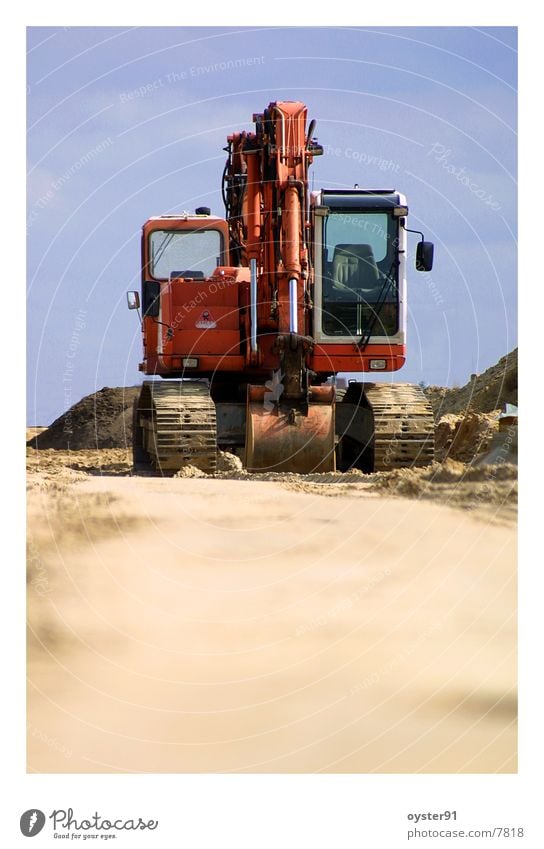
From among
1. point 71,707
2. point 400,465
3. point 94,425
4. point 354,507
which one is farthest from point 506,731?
point 94,425

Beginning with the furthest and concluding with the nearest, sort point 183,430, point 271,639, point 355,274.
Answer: point 355,274, point 183,430, point 271,639

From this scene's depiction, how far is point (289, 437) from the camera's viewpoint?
47.3ft

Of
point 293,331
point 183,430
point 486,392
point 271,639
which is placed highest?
point 293,331

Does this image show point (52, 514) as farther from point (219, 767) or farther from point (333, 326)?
point (333, 326)

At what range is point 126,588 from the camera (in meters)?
7.68

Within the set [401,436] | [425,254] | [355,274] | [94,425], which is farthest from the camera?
[94,425]

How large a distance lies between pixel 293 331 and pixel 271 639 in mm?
7582

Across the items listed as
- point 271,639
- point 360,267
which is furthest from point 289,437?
point 271,639

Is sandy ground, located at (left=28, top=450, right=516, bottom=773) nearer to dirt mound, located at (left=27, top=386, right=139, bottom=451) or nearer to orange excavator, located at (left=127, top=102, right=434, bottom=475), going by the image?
orange excavator, located at (left=127, top=102, right=434, bottom=475)

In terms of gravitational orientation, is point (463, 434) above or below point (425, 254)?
below

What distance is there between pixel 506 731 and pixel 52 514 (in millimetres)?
3849

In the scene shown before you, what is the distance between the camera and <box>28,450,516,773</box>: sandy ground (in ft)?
20.9

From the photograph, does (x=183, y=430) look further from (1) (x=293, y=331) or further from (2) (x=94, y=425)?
(2) (x=94, y=425)


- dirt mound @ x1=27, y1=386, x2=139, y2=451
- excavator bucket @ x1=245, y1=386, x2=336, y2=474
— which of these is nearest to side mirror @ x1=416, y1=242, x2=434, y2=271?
excavator bucket @ x1=245, y1=386, x2=336, y2=474
